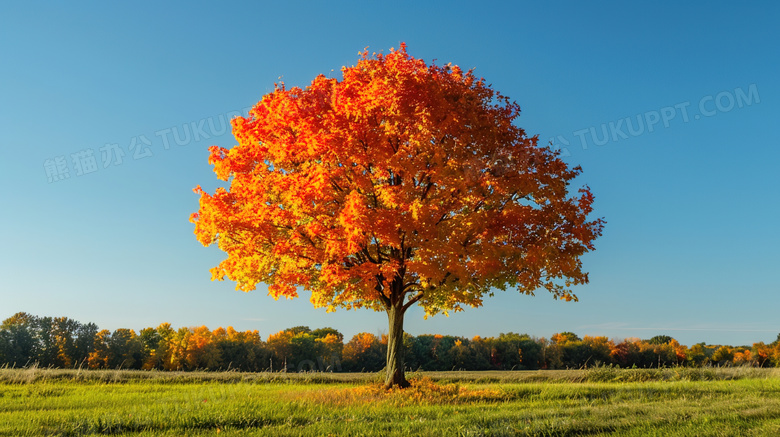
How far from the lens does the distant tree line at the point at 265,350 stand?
46562 millimetres

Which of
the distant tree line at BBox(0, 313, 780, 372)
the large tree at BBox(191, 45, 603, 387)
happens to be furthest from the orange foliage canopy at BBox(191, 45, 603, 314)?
the distant tree line at BBox(0, 313, 780, 372)

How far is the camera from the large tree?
677 inches

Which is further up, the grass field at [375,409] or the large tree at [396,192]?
the large tree at [396,192]

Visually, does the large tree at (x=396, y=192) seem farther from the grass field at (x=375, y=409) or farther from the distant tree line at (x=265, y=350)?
the distant tree line at (x=265, y=350)

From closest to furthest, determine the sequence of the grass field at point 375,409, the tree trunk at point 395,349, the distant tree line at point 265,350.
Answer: the grass field at point 375,409 → the tree trunk at point 395,349 → the distant tree line at point 265,350

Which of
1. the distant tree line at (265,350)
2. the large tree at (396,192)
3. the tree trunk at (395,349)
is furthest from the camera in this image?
the distant tree line at (265,350)

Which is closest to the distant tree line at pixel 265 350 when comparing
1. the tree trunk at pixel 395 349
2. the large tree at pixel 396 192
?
the tree trunk at pixel 395 349

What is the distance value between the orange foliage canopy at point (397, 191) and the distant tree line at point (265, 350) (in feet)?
90.4

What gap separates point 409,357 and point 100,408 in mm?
35911

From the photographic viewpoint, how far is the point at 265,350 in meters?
48.0

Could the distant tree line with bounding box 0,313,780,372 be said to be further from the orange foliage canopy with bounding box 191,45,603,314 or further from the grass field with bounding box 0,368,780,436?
the orange foliage canopy with bounding box 191,45,603,314

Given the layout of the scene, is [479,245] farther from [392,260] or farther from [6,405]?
[6,405]

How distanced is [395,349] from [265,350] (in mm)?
31719

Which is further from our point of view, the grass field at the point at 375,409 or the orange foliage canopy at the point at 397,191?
the orange foliage canopy at the point at 397,191
